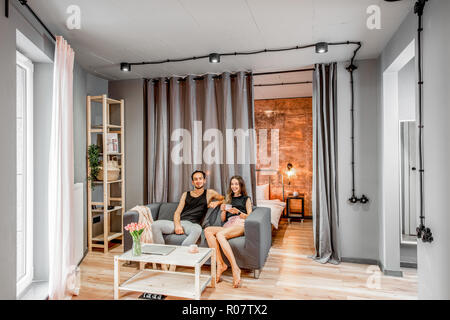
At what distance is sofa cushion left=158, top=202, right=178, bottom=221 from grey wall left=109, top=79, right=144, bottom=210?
555mm

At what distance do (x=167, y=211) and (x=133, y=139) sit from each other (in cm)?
128

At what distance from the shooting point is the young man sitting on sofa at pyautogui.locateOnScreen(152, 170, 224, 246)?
339cm

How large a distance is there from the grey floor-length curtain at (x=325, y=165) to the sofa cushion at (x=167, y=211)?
1913 mm

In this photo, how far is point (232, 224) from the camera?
344 cm

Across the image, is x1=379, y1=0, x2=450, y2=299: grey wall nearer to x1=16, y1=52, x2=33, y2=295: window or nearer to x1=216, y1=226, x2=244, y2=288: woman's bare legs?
x1=216, y1=226, x2=244, y2=288: woman's bare legs

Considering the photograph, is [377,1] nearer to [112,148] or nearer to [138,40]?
[138,40]

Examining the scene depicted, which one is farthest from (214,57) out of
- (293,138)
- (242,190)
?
(293,138)

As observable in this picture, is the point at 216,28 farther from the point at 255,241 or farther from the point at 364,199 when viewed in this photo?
the point at 364,199

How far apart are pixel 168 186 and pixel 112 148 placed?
97cm

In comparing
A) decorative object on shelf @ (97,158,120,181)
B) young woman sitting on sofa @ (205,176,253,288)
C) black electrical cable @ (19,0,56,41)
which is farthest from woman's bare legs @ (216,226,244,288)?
black electrical cable @ (19,0,56,41)

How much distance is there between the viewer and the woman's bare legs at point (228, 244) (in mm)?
2951

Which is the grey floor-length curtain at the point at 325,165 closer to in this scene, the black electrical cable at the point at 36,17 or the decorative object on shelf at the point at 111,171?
the decorative object on shelf at the point at 111,171

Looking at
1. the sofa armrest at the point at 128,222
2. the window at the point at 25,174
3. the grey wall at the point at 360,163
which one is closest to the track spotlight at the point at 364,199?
the grey wall at the point at 360,163
